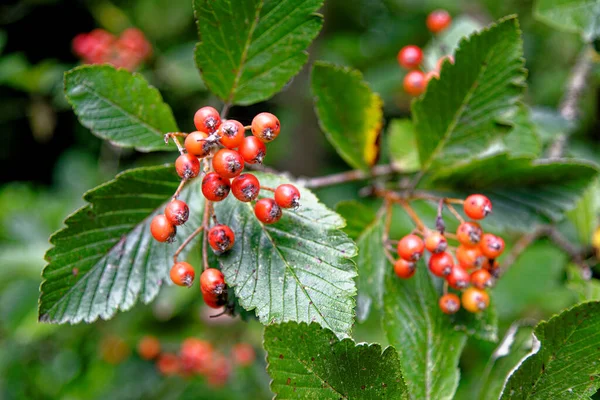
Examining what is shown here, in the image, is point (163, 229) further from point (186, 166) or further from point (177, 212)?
point (186, 166)

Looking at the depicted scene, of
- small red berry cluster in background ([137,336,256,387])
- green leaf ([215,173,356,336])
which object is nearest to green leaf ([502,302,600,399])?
green leaf ([215,173,356,336])

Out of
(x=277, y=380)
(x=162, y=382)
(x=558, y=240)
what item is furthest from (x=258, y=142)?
(x=162, y=382)

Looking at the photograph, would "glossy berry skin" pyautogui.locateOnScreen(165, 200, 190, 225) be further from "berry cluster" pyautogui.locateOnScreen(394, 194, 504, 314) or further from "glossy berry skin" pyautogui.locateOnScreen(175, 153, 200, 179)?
"berry cluster" pyautogui.locateOnScreen(394, 194, 504, 314)

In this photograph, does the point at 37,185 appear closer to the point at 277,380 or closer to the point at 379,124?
the point at 379,124

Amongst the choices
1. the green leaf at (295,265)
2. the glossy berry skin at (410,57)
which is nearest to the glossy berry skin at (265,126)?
the green leaf at (295,265)

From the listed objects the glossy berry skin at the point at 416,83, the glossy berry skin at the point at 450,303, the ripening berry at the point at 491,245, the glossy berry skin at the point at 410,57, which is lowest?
the glossy berry skin at the point at 450,303

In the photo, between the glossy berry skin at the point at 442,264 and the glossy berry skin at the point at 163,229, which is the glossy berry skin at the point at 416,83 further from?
the glossy berry skin at the point at 163,229
